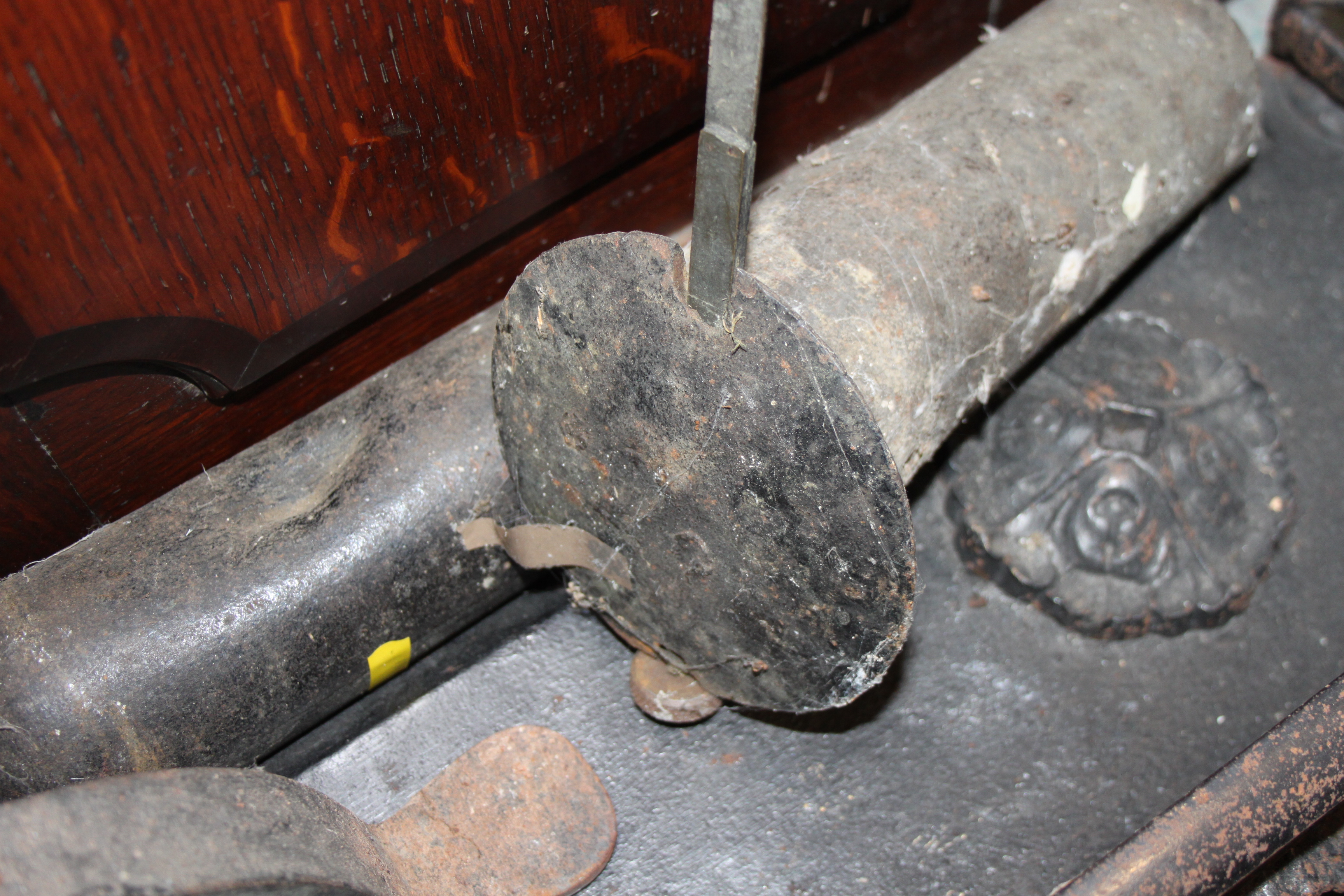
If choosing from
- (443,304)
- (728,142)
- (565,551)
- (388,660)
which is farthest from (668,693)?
(728,142)

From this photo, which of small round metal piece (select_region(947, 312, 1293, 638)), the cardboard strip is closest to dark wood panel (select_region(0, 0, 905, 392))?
the cardboard strip

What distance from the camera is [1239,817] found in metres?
1.19

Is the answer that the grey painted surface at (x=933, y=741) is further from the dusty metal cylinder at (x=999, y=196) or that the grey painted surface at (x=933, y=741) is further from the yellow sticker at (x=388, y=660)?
the dusty metal cylinder at (x=999, y=196)

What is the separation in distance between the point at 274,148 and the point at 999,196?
954 millimetres

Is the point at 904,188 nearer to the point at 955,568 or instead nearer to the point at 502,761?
the point at 955,568

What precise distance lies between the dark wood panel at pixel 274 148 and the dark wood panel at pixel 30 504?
0.11 metres

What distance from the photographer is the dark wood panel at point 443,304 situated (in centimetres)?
132

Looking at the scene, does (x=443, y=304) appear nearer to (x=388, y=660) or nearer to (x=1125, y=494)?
(x=388, y=660)

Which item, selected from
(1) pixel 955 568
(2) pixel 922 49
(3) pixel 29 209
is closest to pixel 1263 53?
(2) pixel 922 49

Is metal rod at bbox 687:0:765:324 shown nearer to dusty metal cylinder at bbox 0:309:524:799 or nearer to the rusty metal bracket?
dusty metal cylinder at bbox 0:309:524:799

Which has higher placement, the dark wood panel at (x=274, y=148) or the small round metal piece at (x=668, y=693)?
the dark wood panel at (x=274, y=148)

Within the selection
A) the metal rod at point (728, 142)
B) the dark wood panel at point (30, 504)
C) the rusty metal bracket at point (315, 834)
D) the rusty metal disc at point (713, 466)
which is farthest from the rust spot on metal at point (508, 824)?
the metal rod at point (728, 142)

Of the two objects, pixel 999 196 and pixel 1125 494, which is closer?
pixel 999 196

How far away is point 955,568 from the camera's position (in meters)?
1.80
